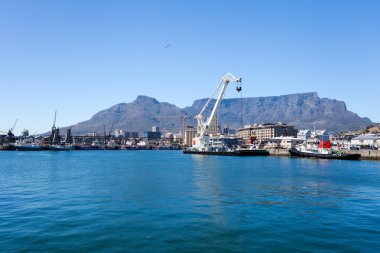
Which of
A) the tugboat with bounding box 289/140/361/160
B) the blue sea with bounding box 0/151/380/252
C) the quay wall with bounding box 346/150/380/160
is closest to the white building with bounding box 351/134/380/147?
the quay wall with bounding box 346/150/380/160

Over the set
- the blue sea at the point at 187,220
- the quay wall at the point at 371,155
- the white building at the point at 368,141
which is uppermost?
the white building at the point at 368,141

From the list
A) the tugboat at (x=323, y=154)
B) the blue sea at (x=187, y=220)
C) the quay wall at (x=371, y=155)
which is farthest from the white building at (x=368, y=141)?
the blue sea at (x=187, y=220)

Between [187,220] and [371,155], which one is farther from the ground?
[371,155]

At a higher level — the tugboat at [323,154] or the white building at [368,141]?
the white building at [368,141]

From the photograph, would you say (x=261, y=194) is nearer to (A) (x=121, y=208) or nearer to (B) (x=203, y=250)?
(A) (x=121, y=208)

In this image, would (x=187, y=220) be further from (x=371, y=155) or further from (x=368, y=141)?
(x=368, y=141)

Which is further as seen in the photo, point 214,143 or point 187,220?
point 214,143

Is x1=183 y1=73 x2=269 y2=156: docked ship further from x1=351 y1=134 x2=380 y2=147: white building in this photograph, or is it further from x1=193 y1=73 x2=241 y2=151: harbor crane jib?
x1=351 y1=134 x2=380 y2=147: white building

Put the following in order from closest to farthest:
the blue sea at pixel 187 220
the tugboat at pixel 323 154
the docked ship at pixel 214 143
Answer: the blue sea at pixel 187 220, the tugboat at pixel 323 154, the docked ship at pixel 214 143

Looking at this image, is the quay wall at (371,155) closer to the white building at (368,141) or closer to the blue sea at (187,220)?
the white building at (368,141)

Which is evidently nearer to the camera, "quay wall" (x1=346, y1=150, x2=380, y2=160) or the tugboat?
"quay wall" (x1=346, y1=150, x2=380, y2=160)

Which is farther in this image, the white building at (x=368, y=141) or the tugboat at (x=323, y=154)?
the white building at (x=368, y=141)

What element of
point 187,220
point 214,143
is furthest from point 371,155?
point 187,220

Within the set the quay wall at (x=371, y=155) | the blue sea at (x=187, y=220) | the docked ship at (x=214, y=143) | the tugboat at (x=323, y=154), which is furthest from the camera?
the docked ship at (x=214, y=143)
